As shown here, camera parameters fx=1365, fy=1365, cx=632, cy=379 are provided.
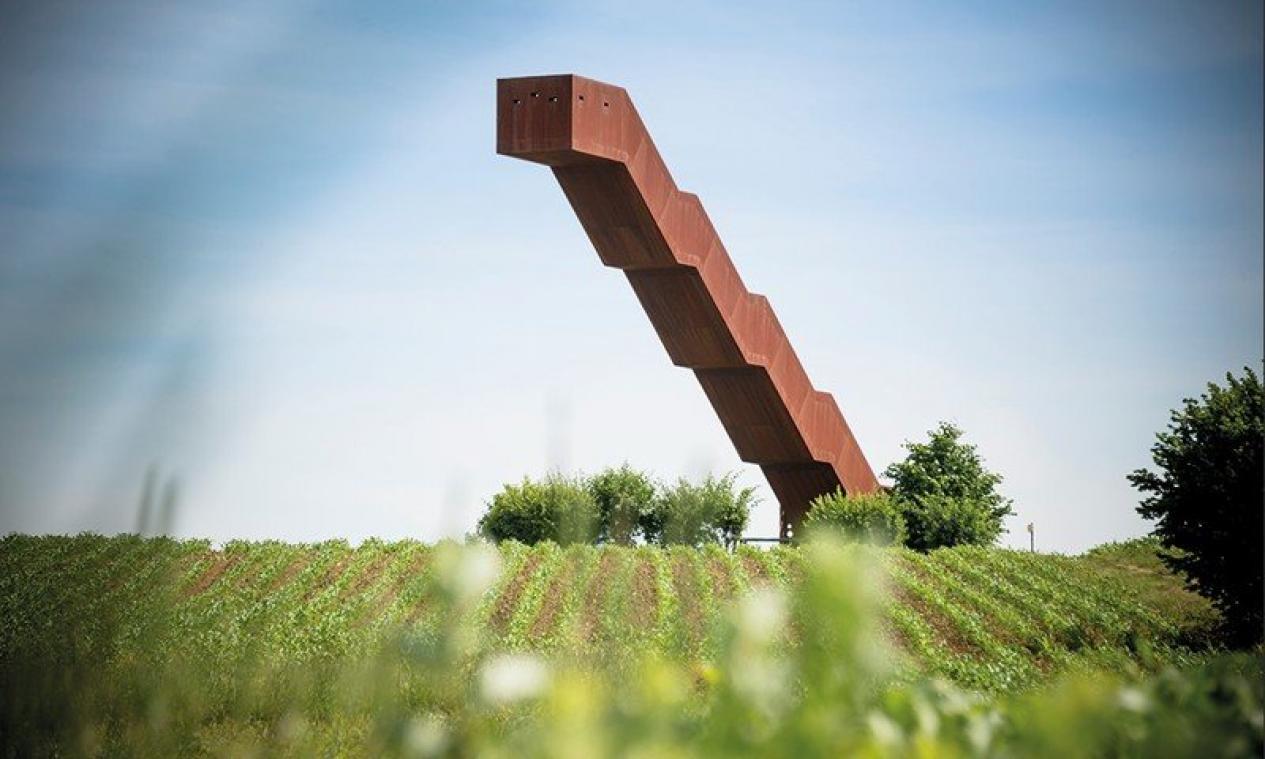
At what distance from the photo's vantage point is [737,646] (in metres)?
2.45

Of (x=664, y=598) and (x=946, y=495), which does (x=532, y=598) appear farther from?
(x=946, y=495)

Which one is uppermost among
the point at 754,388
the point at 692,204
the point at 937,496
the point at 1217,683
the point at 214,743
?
the point at 692,204

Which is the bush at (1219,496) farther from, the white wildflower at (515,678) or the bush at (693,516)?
the white wildflower at (515,678)

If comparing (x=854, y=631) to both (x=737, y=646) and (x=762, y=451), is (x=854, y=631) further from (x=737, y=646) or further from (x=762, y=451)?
(x=762, y=451)

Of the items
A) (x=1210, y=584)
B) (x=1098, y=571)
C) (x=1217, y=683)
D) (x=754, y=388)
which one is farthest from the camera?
(x=754, y=388)

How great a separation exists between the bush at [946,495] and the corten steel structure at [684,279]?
1193 mm

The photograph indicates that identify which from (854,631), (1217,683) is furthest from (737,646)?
(1217,683)

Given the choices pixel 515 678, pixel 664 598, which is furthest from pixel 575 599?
pixel 515 678

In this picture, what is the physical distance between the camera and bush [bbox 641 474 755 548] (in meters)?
21.1

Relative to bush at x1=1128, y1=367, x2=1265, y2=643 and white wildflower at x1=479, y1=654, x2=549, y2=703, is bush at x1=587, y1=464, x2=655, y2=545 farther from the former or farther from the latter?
white wildflower at x1=479, y1=654, x2=549, y2=703

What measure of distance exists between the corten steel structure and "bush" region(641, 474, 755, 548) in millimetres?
1074

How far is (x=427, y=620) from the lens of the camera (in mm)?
6727

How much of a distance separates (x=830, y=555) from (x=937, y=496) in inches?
850

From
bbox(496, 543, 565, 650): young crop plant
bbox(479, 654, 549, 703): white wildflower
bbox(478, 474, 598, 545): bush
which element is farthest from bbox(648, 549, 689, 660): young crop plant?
bbox(479, 654, 549, 703): white wildflower
